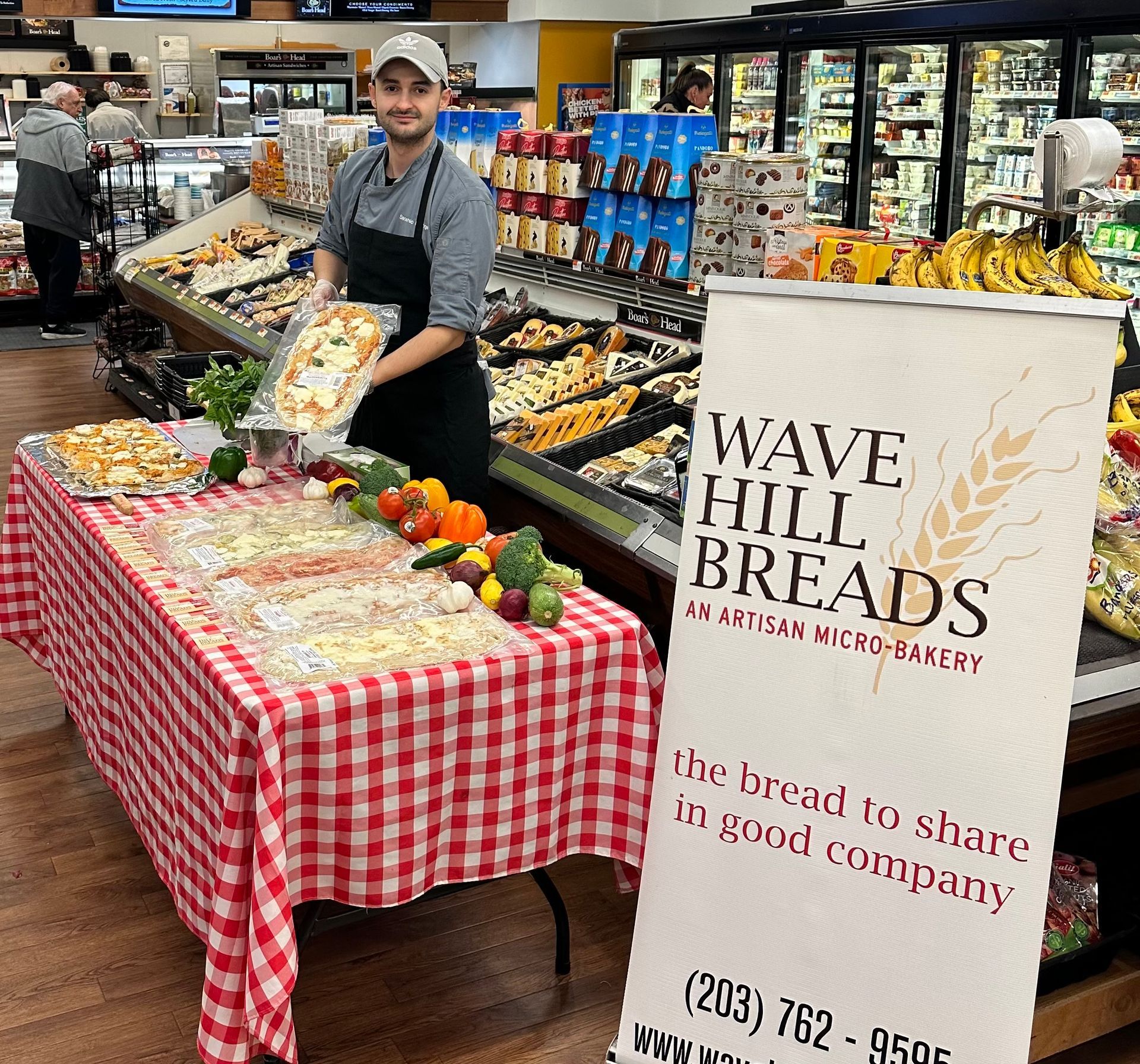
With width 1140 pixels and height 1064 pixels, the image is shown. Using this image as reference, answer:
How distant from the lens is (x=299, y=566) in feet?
9.09

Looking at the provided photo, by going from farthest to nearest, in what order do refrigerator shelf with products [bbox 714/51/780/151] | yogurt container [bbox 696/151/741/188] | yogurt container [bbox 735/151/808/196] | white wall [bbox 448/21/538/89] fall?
1. white wall [bbox 448/21/538/89]
2. refrigerator shelf with products [bbox 714/51/780/151]
3. yogurt container [bbox 696/151/741/188]
4. yogurt container [bbox 735/151/808/196]

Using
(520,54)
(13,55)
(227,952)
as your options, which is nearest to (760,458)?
(227,952)

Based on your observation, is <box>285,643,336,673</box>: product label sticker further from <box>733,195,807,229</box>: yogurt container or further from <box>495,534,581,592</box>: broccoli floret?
<box>733,195,807,229</box>: yogurt container

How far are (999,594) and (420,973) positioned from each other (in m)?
1.76

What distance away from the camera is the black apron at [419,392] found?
141 inches

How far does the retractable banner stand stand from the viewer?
1.77 meters

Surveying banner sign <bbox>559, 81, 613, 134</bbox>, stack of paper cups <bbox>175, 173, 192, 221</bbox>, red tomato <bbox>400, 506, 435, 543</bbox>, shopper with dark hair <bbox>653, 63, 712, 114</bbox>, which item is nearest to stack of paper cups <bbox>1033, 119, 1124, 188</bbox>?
red tomato <bbox>400, 506, 435, 543</bbox>

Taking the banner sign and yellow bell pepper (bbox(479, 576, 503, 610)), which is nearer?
yellow bell pepper (bbox(479, 576, 503, 610))

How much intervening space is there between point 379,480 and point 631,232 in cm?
163

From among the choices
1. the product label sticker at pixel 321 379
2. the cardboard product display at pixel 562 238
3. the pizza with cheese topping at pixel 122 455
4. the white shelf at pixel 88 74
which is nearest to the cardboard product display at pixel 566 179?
the cardboard product display at pixel 562 238

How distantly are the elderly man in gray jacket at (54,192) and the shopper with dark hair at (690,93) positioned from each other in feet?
14.5

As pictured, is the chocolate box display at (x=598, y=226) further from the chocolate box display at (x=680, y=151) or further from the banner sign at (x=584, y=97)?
the banner sign at (x=584, y=97)

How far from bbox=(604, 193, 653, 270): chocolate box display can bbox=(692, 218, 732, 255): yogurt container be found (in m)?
0.38

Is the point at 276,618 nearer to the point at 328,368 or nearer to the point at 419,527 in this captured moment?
the point at 419,527
